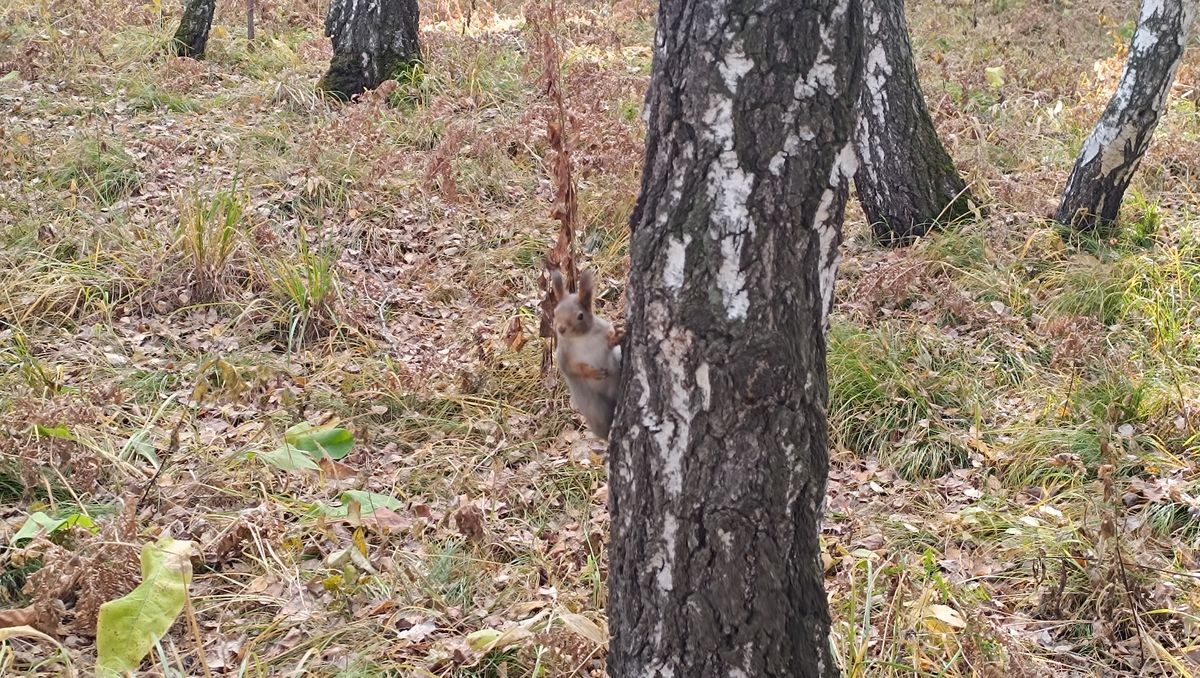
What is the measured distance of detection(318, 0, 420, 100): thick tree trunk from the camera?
8.92 meters

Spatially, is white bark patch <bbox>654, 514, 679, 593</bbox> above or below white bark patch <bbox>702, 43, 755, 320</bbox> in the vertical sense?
below

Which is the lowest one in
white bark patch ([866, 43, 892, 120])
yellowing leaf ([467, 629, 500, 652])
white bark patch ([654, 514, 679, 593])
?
yellowing leaf ([467, 629, 500, 652])

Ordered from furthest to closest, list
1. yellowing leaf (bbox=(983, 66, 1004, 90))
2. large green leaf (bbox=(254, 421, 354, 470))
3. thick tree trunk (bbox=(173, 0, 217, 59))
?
thick tree trunk (bbox=(173, 0, 217, 59)), yellowing leaf (bbox=(983, 66, 1004, 90)), large green leaf (bbox=(254, 421, 354, 470))

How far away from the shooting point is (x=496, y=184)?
7.36m

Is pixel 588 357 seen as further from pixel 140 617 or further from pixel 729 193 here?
pixel 140 617

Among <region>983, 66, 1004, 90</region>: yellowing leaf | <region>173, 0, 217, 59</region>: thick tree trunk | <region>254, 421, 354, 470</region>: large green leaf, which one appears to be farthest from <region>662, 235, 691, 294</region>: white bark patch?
<region>173, 0, 217, 59</region>: thick tree trunk

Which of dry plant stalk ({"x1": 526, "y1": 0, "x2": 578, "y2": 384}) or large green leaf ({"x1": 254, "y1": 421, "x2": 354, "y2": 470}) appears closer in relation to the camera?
→ large green leaf ({"x1": 254, "y1": 421, "x2": 354, "y2": 470})

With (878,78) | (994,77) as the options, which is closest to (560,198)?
(878,78)

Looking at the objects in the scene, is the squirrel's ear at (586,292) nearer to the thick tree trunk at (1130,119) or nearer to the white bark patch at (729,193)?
the white bark patch at (729,193)

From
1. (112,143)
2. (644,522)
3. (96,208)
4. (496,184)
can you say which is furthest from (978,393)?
(112,143)

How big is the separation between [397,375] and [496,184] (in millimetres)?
2471

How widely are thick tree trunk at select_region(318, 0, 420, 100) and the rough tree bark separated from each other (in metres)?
7.03

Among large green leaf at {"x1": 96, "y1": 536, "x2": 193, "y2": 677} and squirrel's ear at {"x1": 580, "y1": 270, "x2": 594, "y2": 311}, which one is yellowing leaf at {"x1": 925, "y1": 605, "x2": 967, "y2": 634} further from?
large green leaf at {"x1": 96, "y1": 536, "x2": 193, "y2": 677}

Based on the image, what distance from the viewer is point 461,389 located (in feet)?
17.2
